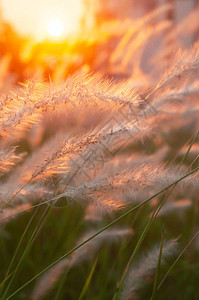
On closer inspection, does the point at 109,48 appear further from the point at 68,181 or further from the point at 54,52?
the point at 68,181

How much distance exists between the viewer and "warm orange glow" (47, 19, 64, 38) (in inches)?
80.5

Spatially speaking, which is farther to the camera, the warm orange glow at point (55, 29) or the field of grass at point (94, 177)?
the warm orange glow at point (55, 29)

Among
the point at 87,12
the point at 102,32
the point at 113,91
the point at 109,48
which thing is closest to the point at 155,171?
the point at 113,91

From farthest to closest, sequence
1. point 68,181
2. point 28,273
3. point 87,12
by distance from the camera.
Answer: point 87,12, point 28,273, point 68,181

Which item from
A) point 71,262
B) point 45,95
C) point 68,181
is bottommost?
point 71,262

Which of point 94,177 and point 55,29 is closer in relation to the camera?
point 94,177

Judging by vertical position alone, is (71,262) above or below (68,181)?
below

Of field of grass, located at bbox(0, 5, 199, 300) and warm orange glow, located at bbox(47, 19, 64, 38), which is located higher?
warm orange glow, located at bbox(47, 19, 64, 38)

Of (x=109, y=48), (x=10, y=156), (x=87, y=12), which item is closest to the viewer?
(x=10, y=156)

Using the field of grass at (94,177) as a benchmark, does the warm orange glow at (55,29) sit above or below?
above

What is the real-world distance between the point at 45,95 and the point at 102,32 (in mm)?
1631

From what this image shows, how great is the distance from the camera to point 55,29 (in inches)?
80.8

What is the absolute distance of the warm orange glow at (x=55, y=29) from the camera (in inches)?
80.5

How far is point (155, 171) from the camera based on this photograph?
0.65 meters
